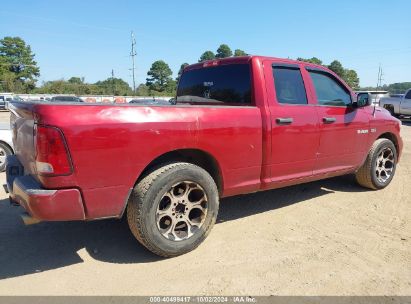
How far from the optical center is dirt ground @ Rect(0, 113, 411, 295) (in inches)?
114

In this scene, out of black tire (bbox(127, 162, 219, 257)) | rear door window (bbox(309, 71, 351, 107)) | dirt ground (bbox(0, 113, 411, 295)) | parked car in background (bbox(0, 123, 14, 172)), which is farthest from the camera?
parked car in background (bbox(0, 123, 14, 172))

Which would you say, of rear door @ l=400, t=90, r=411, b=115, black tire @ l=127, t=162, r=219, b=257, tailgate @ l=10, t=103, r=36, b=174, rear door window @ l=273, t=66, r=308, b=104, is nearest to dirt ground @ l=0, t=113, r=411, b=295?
black tire @ l=127, t=162, r=219, b=257

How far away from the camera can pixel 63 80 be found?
7931 centimetres

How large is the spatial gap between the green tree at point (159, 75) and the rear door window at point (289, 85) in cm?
9617

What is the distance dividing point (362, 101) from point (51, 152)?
4.12 metres

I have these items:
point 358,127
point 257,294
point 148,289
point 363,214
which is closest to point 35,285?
point 148,289

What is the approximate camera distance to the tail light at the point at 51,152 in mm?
2707

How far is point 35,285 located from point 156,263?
1.01 m

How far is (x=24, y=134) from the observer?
3189mm

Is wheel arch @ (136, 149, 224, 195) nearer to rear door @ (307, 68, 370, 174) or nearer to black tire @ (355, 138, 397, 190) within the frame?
rear door @ (307, 68, 370, 174)

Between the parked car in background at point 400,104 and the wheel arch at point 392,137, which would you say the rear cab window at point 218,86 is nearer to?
the wheel arch at point 392,137

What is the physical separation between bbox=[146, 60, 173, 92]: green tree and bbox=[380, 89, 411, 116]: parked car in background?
81877 mm

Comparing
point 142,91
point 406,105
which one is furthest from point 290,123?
point 142,91

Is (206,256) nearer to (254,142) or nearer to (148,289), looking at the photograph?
(148,289)
